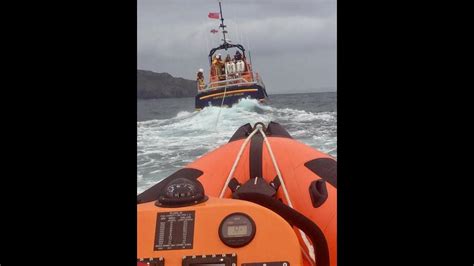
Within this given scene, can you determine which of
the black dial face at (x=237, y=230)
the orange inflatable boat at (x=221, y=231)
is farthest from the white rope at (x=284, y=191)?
the black dial face at (x=237, y=230)

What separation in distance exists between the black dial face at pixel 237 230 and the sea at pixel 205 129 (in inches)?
28.7

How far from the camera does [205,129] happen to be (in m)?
9.89

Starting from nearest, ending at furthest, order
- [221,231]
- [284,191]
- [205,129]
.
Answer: [221,231]
[284,191]
[205,129]

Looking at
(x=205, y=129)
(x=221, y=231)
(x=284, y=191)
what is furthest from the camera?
(x=205, y=129)

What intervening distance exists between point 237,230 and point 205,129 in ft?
28.7

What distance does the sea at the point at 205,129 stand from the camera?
4.99m

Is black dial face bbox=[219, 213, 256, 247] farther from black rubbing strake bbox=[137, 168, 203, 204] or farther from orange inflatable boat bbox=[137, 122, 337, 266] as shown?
black rubbing strake bbox=[137, 168, 203, 204]

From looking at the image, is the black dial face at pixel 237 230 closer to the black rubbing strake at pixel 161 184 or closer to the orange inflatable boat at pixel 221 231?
the orange inflatable boat at pixel 221 231

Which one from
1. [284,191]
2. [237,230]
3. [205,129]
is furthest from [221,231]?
[205,129]

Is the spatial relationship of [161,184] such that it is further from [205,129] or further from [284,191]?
[205,129]

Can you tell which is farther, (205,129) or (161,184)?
(205,129)
